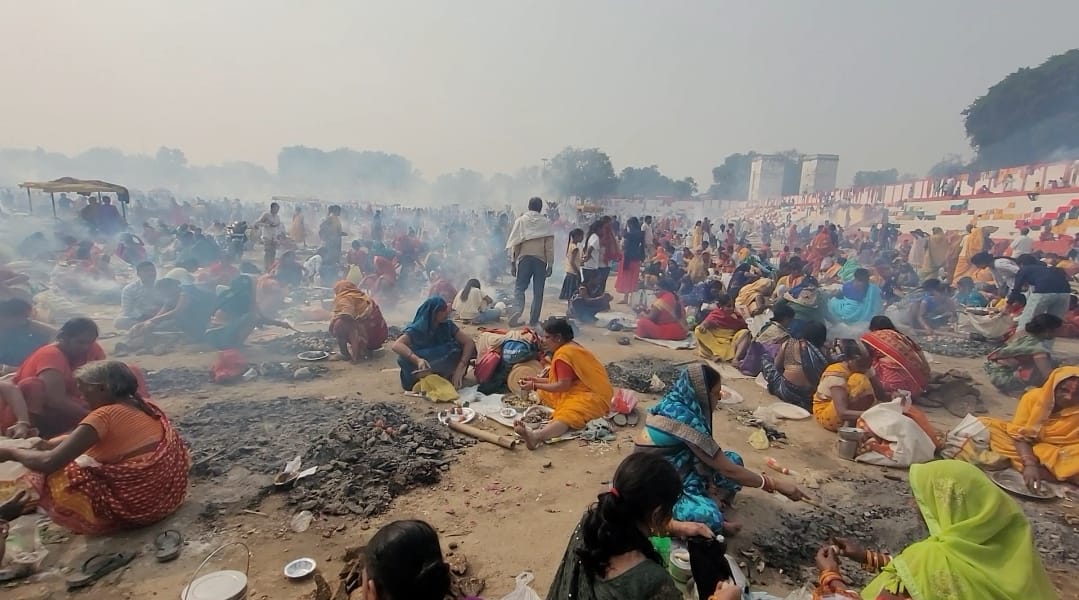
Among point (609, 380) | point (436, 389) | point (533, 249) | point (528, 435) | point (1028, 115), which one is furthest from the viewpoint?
point (1028, 115)

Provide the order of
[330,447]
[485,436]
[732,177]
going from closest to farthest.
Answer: [330,447], [485,436], [732,177]

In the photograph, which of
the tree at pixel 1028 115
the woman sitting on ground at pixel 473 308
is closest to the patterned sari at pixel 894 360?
the woman sitting on ground at pixel 473 308

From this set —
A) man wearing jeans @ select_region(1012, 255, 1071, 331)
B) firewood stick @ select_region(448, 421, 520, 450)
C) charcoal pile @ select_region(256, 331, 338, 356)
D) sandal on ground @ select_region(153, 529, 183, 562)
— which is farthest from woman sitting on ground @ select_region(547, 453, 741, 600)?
man wearing jeans @ select_region(1012, 255, 1071, 331)

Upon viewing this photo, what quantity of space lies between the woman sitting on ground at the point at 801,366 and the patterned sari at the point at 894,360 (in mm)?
505

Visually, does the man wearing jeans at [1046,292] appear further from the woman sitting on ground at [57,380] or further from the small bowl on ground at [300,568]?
the woman sitting on ground at [57,380]

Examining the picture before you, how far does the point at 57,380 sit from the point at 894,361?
26.4 ft

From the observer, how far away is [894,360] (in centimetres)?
604

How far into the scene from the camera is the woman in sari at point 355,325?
789 cm

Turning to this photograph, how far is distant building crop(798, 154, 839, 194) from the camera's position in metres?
54.2

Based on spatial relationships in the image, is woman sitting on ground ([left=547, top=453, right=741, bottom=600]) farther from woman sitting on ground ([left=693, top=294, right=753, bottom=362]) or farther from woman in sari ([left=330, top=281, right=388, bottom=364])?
woman sitting on ground ([left=693, top=294, right=753, bottom=362])

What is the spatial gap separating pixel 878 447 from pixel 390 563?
497cm

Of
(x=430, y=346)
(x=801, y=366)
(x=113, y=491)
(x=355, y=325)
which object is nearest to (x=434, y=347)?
(x=430, y=346)

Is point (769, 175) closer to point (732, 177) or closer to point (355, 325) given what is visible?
point (732, 177)

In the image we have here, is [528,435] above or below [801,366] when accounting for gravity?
below
